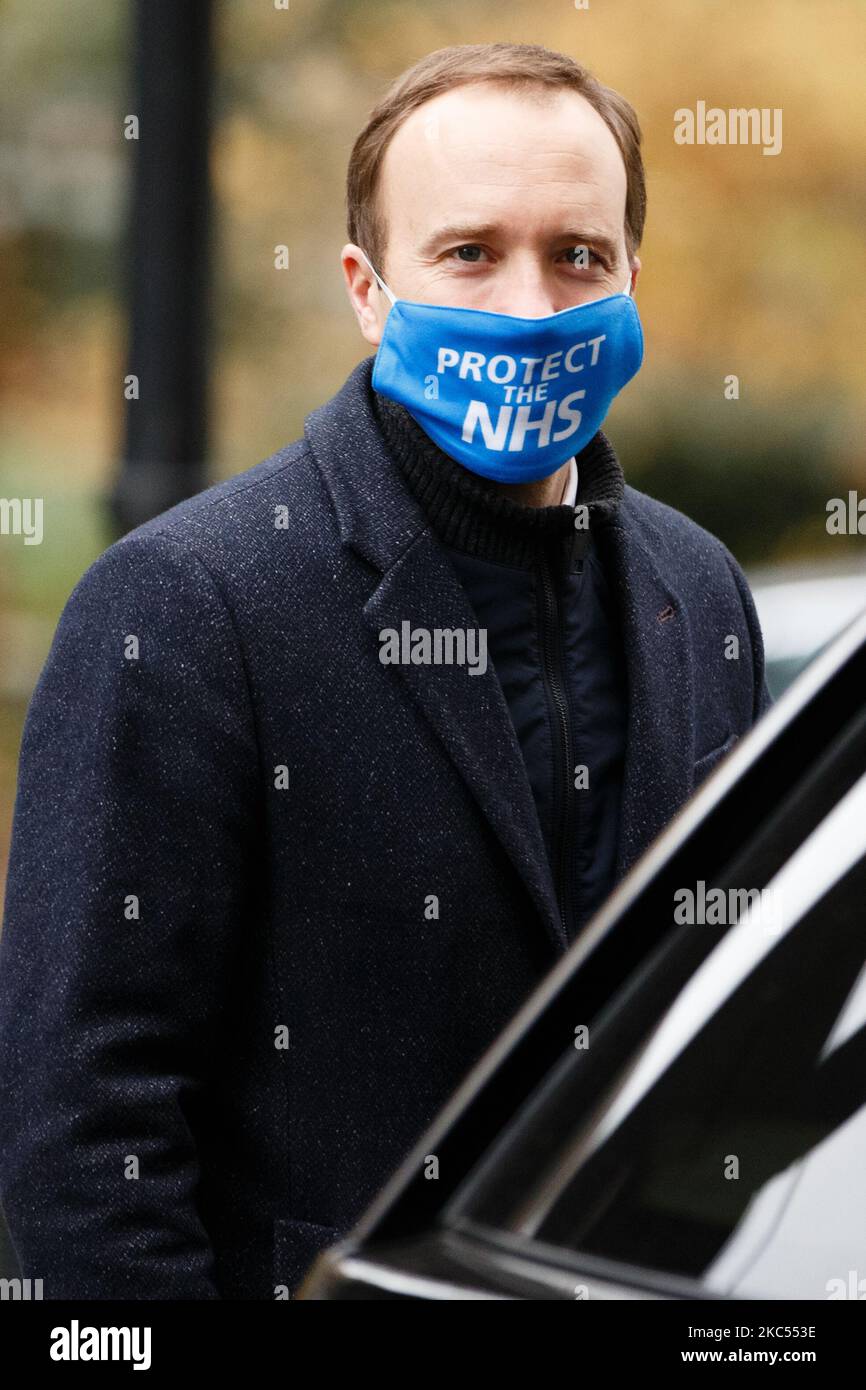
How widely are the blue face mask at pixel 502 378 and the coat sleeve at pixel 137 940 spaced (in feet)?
1.31

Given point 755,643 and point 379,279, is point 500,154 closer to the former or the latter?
point 379,279

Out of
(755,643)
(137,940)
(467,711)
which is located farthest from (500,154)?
(137,940)

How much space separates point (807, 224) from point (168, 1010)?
7.10 meters

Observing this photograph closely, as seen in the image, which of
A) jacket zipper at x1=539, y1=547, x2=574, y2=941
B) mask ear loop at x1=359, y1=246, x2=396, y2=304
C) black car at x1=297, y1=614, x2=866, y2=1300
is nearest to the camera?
black car at x1=297, y1=614, x2=866, y2=1300

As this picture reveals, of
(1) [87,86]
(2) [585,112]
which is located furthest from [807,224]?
(2) [585,112]

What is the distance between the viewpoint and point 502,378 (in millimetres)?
2324

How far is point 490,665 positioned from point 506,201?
54cm

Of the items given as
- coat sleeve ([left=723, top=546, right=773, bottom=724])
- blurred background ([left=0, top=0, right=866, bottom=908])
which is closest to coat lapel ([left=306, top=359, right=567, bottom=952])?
coat sleeve ([left=723, top=546, right=773, bottom=724])

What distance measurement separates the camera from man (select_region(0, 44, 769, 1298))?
81.1 inches

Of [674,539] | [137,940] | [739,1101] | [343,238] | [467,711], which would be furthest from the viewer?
[343,238]

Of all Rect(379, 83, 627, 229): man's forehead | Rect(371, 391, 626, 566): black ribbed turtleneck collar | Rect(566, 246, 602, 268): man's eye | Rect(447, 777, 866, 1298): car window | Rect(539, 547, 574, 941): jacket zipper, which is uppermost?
Rect(379, 83, 627, 229): man's forehead

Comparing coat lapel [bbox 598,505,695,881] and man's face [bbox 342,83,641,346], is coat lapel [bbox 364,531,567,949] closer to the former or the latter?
coat lapel [bbox 598,505,695,881]

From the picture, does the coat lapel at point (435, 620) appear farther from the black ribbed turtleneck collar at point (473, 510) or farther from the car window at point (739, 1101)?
the car window at point (739, 1101)

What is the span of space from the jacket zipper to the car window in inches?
31.7
